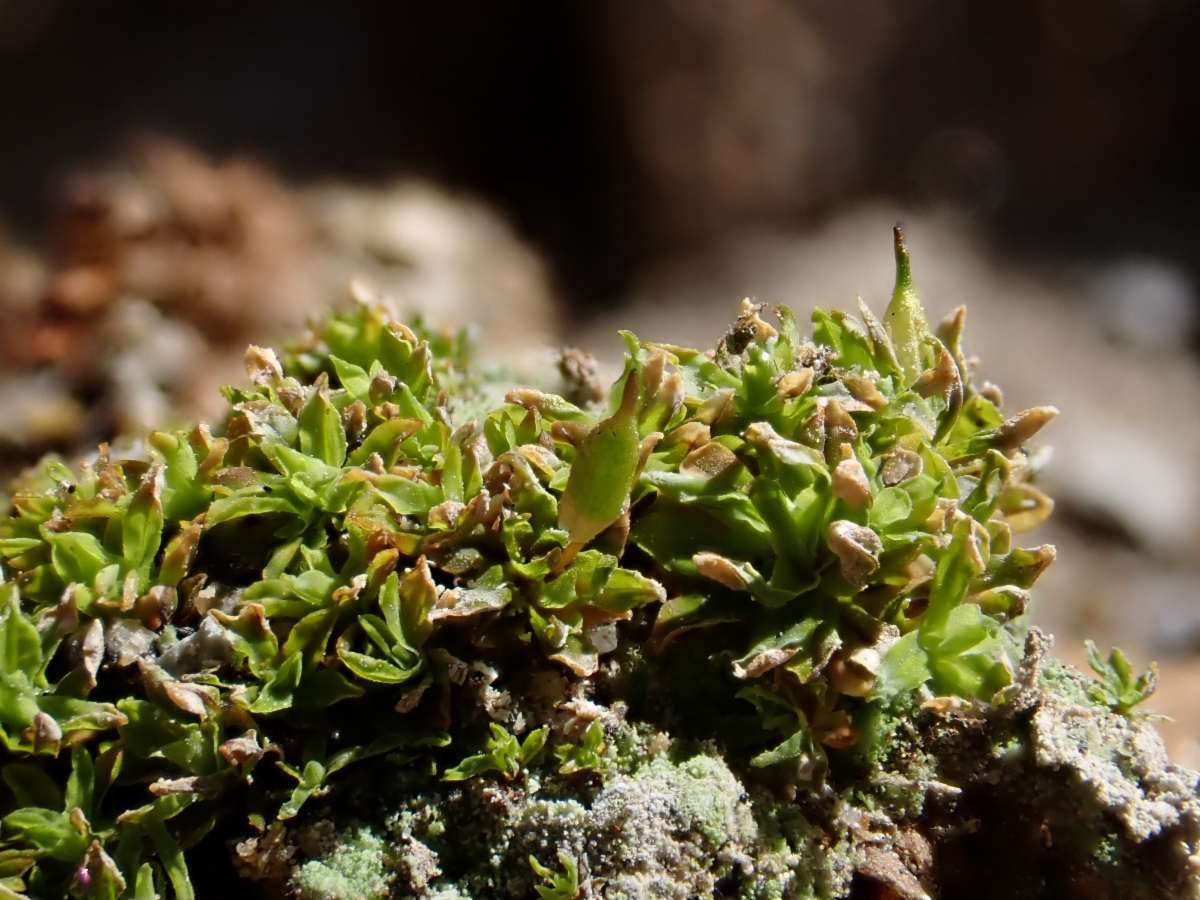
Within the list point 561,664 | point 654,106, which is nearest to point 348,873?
point 561,664

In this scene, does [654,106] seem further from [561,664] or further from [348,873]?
[348,873]

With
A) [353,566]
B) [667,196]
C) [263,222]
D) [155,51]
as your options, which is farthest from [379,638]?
[155,51]

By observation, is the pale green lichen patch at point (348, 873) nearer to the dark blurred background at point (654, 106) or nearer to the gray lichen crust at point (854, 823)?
the gray lichen crust at point (854, 823)

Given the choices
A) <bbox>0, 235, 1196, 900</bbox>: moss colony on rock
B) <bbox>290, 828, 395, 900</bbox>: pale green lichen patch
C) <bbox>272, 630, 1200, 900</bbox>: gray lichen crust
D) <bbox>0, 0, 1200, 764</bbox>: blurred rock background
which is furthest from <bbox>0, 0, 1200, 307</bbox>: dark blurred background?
<bbox>290, 828, 395, 900</bbox>: pale green lichen patch

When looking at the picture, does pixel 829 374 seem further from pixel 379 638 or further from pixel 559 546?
pixel 379 638

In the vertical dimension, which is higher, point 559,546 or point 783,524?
point 783,524

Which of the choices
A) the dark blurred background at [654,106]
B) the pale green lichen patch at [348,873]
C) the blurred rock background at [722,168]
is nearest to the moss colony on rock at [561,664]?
the pale green lichen patch at [348,873]
